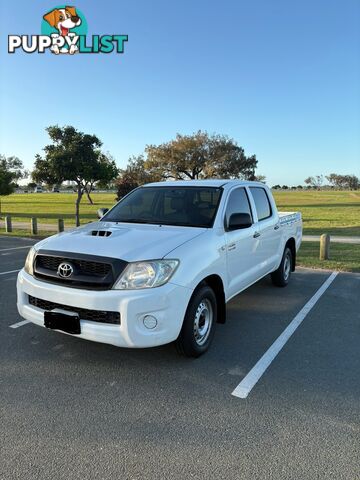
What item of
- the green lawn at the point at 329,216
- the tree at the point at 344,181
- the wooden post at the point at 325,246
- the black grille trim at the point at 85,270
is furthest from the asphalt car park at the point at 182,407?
the tree at the point at 344,181

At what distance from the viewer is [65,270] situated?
140 inches

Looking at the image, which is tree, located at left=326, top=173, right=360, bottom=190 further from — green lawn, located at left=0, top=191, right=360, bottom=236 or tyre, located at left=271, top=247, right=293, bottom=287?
tyre, located at left=271, top=247, right=293, bottom=287

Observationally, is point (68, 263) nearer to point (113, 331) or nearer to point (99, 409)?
point (113, 331)

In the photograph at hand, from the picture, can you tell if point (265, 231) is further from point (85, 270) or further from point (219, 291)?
point (85, 270)

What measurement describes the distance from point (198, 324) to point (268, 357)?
0.82 meters

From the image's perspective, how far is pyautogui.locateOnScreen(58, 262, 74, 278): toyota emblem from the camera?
353 cm

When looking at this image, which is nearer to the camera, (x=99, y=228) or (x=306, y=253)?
(x=99, y=228)

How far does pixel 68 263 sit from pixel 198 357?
5.18ft

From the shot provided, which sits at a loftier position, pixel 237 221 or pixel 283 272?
pixel 237 221

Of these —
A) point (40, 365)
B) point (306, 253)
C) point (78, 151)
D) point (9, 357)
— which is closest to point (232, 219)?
point (40, 365)

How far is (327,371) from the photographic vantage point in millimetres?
3699

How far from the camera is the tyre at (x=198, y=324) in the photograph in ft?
11.9

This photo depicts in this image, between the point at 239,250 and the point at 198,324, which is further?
the point at 239,250

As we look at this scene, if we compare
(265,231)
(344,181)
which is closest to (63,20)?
(265,231)
